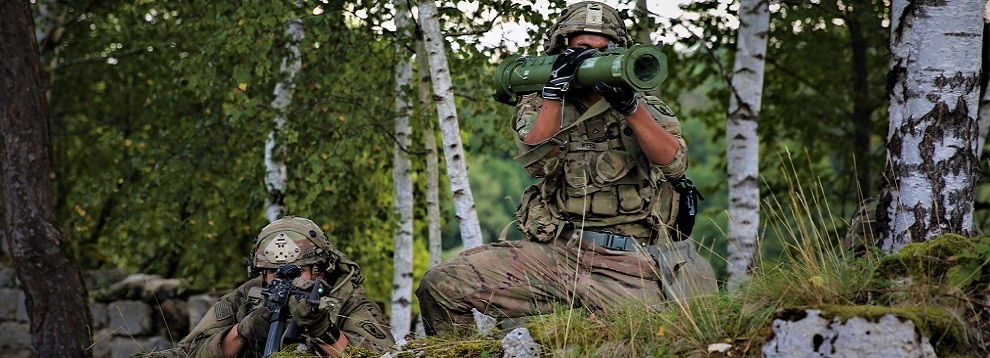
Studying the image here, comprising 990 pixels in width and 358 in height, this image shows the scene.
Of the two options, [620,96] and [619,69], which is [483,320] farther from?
[619,69]

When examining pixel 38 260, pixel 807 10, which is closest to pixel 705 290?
pixel 807 10

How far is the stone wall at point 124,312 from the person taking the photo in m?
12.1

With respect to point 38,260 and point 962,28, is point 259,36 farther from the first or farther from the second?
point 962,28

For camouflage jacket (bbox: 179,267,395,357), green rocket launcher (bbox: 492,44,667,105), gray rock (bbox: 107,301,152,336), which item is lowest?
gray rock (bbox: 107,301,152,336)

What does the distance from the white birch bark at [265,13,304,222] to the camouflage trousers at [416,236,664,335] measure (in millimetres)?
4694

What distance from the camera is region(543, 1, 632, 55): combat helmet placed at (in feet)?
16.9

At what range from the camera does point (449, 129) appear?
7.12 meters

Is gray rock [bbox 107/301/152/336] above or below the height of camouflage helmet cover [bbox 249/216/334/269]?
below

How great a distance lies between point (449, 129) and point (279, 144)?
293cm

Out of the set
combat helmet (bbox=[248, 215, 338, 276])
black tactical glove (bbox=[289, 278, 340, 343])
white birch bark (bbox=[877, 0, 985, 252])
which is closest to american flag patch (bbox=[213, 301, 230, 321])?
combat helmet (bbox=[248, 215, 338, 276])

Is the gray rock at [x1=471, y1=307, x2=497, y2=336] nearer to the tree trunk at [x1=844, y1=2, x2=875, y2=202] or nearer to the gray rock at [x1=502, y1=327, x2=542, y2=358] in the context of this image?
the gray rock at [x1=502, y1=327, x2=542, y2=358]

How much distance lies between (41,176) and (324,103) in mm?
2389

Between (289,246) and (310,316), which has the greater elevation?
(289,246)

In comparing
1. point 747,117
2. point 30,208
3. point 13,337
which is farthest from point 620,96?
point 13,337
